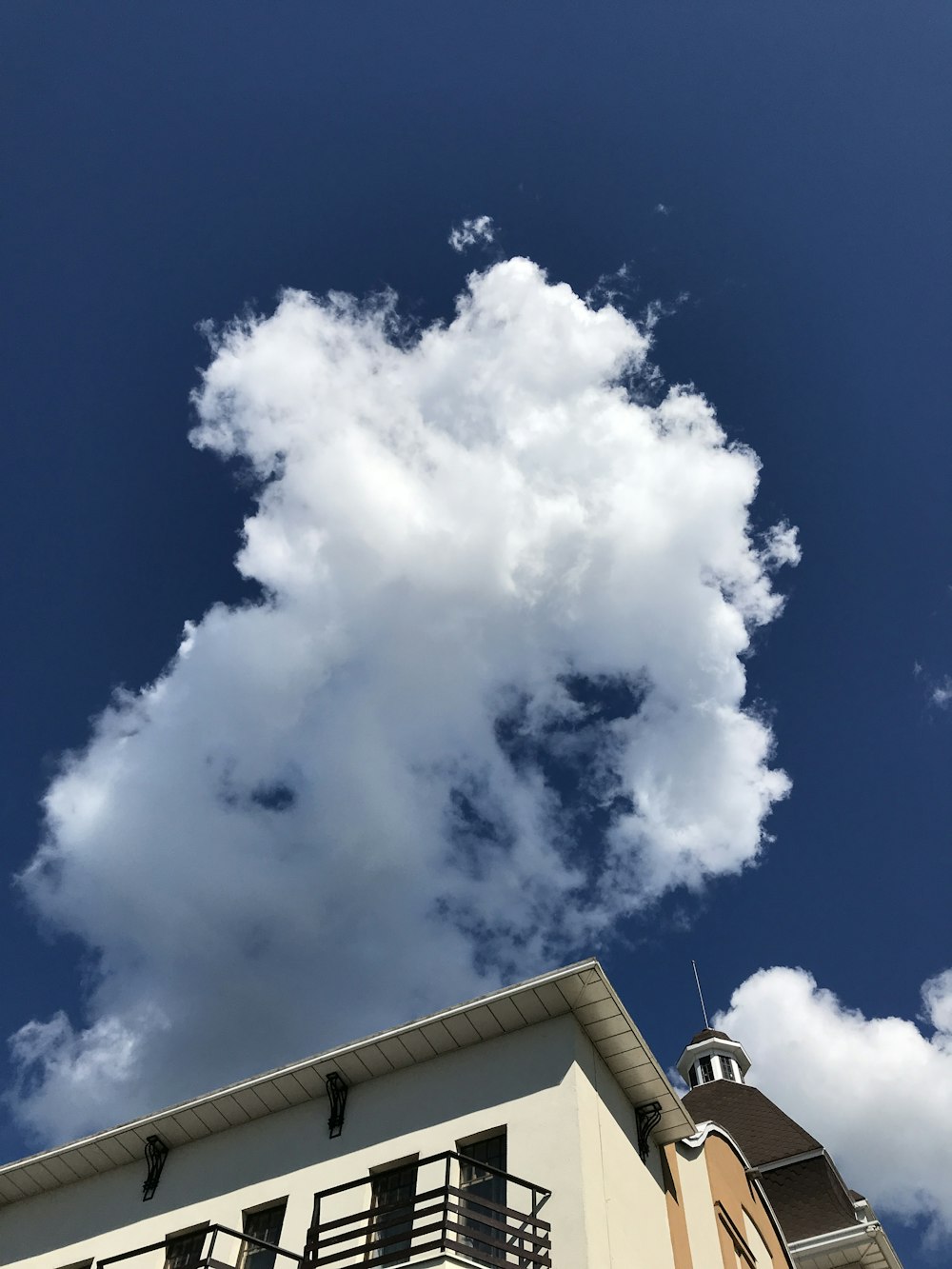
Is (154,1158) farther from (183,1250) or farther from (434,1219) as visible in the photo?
(434,1219)

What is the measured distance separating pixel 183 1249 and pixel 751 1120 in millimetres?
24561

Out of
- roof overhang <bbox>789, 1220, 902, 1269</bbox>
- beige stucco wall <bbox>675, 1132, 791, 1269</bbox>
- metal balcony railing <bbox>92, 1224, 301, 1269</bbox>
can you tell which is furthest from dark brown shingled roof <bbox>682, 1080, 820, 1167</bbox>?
metal balcony railing <bbox>92, 1224, 301, 1269</bbox>

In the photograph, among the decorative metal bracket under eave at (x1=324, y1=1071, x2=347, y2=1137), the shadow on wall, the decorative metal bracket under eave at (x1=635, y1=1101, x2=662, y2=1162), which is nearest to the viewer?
the shadow on wall

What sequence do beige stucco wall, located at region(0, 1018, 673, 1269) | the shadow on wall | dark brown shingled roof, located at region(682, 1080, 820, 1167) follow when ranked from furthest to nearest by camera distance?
dark brown shingled roof, located at region(682, 1080, 820, 1167) → the shadow on wall → beige stucco wall, located at region(0, 1018, 673, 1269)

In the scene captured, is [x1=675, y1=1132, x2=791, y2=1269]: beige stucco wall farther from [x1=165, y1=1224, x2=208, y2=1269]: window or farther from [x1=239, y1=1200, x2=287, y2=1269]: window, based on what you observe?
[x1=165, y1=1224, x2=208, y2=1269]: window

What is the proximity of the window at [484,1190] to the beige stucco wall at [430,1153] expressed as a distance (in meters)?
0.27

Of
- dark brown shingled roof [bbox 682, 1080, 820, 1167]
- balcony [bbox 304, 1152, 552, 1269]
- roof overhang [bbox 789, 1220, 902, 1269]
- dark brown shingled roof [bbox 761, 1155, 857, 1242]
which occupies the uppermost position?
dark brown shingled roof [bbox 682, 1080, 820, 1167]

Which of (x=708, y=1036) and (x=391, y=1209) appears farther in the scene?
(x=708, y=1036)

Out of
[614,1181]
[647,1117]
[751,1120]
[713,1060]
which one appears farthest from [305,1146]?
[713,1060]

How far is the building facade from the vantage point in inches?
643

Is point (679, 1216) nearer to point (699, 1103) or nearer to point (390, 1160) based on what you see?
point (390, 1160)

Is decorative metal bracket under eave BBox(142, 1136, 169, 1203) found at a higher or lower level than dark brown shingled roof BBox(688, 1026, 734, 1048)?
lower

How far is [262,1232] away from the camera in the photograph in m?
19.1

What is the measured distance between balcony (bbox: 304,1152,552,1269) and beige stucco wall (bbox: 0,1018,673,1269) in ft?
1.27
